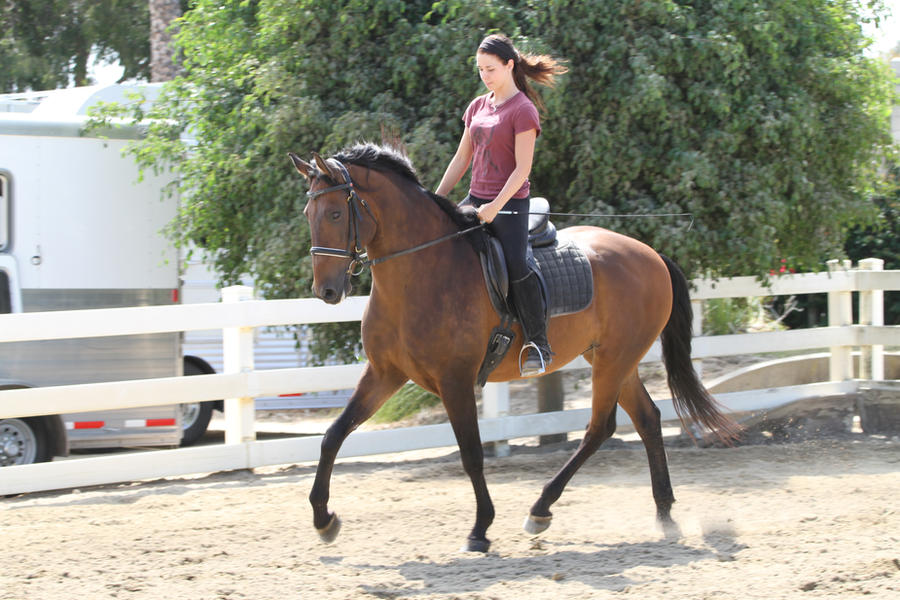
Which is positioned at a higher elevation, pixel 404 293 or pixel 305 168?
pixel 305 168

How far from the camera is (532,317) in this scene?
5.39 m

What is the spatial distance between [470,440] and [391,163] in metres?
1.62

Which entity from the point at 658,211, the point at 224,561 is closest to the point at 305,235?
the point at 658,211

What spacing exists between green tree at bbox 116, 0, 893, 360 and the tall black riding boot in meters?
2.67

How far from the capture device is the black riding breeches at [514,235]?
534 cm

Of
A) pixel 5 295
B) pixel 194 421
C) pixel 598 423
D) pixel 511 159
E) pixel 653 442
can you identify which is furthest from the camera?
pixel 194 421

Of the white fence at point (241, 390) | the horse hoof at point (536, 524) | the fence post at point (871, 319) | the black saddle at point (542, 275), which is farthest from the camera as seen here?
the fence post at point (871, 319)

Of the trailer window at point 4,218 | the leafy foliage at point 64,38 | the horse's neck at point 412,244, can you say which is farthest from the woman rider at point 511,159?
the leafy foliage at point 64,38

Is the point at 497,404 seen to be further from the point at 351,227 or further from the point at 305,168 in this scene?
the point at 305,168

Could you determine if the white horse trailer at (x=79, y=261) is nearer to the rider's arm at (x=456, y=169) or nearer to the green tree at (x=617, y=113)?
the green tree at (x=617, y=113)

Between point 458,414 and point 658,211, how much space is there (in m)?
3.58

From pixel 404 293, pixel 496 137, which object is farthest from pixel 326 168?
pixel 496 137

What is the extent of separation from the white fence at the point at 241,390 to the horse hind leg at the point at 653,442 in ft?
6.88

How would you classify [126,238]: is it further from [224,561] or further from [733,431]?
[733,431]
